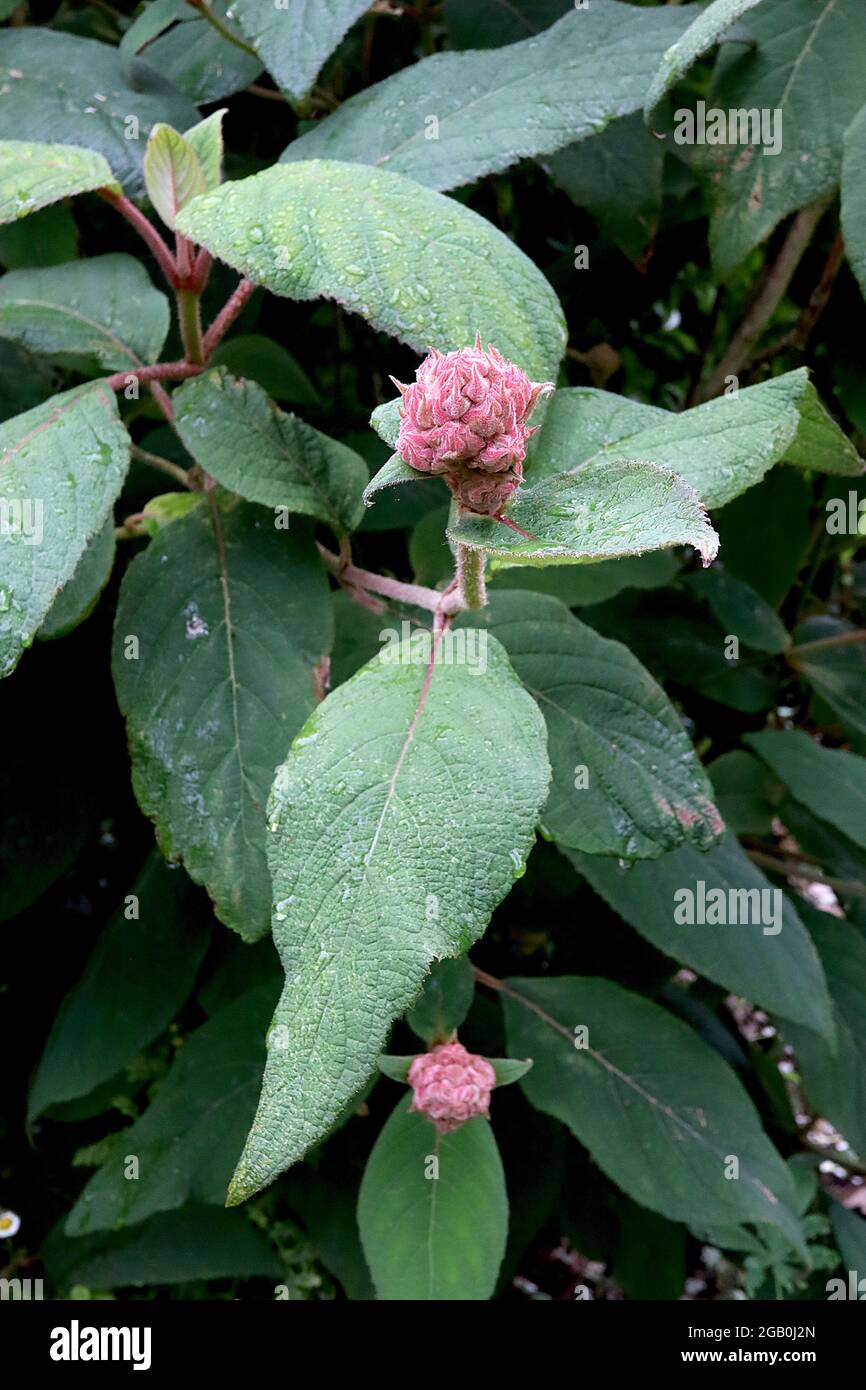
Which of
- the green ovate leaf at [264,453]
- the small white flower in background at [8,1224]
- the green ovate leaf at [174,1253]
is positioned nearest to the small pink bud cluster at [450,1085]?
the green ovate leaf at [264,453]

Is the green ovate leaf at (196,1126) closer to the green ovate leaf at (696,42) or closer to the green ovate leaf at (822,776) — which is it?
the green ovate leaf at (822,776)

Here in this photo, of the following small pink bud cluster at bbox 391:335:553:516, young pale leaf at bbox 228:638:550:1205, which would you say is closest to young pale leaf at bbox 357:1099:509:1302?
young pale leaf at bbox 228:638:550:1205

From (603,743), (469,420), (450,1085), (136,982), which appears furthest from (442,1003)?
(469,420)

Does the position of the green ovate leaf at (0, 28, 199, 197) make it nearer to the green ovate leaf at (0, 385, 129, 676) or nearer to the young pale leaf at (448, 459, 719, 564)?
the green ovate leaf at (0, 385, 129, 676)
